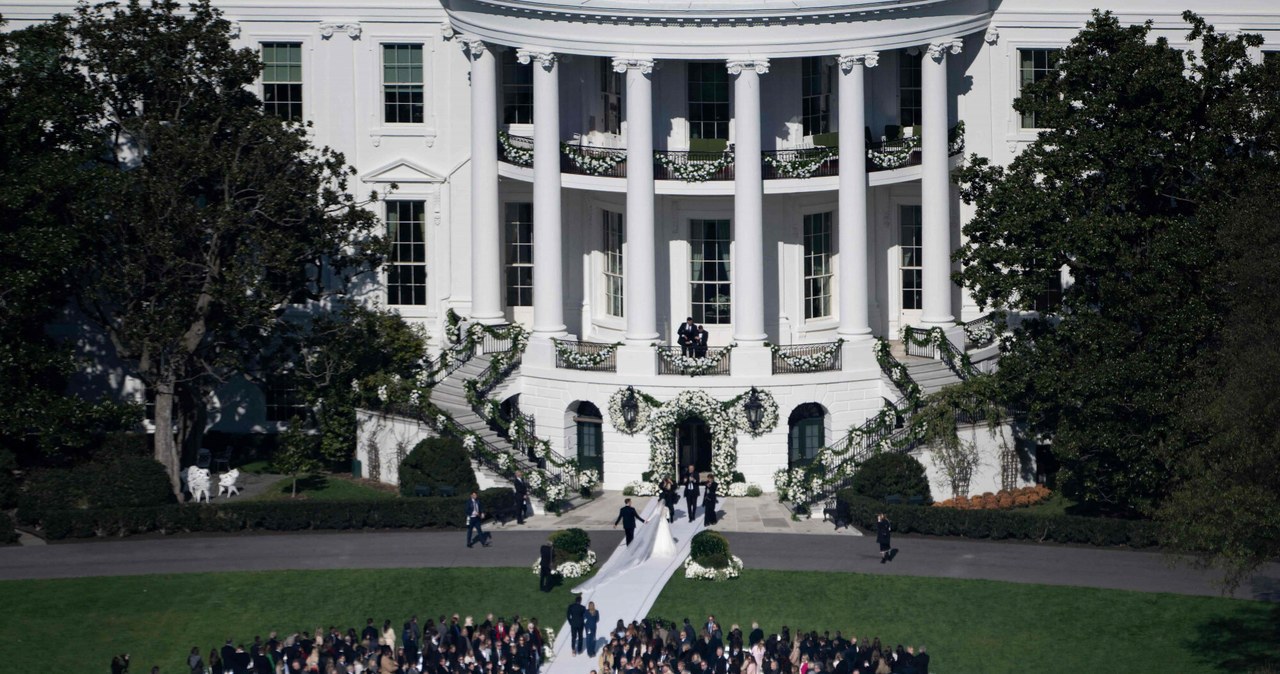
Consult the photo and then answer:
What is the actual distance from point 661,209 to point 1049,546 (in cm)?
1579

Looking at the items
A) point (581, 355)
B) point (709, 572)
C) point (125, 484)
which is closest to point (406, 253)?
point (581, 355)

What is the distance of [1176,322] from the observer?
2090 inches

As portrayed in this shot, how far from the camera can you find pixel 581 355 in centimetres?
6319

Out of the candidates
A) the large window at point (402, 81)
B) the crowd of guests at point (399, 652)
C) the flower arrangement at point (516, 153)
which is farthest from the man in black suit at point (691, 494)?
the large window at point (402, 81)

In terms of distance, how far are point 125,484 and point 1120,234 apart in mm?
26502

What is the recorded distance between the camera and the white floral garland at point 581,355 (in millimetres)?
63000

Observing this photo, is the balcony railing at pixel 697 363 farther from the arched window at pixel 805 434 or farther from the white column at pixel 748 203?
the arched window at pixel 805 434

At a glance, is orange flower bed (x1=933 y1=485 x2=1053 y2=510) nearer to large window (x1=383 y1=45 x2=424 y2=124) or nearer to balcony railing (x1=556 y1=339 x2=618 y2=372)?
balcony railing (x1=556 y1=339 x2=618 y2=372)

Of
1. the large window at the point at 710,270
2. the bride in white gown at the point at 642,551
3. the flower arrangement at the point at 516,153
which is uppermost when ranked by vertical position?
the flower arrangement at the point at 516,153

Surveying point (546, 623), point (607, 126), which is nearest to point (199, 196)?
point (607, 126)

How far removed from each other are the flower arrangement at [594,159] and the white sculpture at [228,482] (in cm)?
1293

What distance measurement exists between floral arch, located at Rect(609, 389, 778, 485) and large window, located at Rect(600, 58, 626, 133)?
28.2 ft

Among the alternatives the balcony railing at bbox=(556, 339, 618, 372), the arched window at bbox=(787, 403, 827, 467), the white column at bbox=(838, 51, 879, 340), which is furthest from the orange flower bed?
the balcony railing at bbox=(556, 339, 618, 372)

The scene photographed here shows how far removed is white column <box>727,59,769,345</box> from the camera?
61.5 meters
